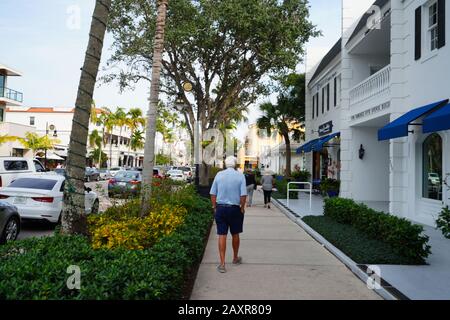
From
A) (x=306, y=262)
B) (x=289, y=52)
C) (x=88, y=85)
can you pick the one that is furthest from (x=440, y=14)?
(x=289, y=52)

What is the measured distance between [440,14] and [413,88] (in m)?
2.17

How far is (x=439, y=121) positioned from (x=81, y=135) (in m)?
7.37

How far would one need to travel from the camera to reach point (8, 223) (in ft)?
28.5

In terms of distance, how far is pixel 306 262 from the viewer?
7.37 m

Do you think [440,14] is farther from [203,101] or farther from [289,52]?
[203,101]

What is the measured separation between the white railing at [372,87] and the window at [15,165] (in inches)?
536

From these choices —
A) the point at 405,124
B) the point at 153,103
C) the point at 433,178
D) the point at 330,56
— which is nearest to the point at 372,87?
the point at 433,178

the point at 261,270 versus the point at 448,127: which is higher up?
the point at 448,127

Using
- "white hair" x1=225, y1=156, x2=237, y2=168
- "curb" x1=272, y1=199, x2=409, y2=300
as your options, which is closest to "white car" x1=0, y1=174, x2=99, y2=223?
"white hair" x1=225, y1=156, x2=237, y2=168

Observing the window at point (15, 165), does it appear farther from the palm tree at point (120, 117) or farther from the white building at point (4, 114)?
the palm tree at point (120, 117)

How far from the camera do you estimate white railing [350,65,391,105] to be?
1373cm

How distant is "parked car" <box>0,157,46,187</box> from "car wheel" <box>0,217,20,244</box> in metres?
6.57

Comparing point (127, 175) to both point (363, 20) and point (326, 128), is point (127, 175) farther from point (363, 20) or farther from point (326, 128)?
point (363, 20)
